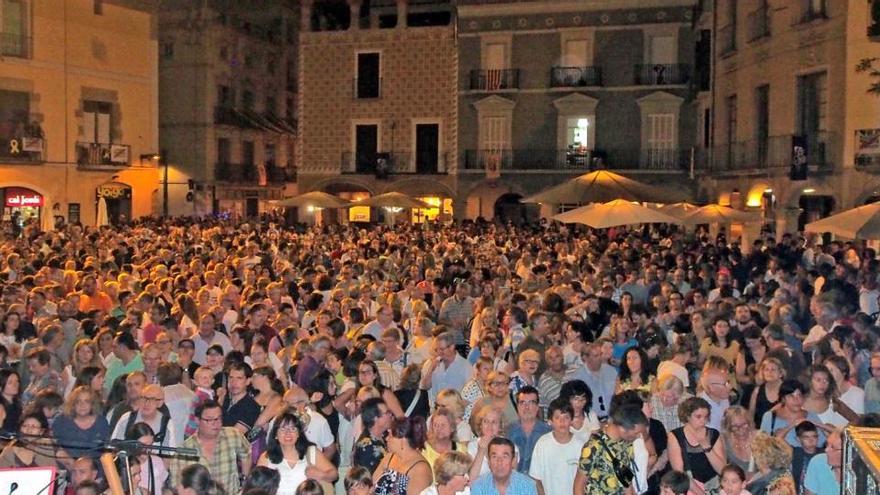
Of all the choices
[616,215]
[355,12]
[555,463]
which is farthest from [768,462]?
[355,12]

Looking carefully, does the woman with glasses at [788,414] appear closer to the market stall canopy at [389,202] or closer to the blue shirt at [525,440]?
the blue shirt at [525,440]

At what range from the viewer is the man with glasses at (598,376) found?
843 centimetres

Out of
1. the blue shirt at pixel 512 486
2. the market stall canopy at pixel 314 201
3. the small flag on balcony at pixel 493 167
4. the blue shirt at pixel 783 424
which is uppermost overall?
the small flag on balcony at pixel 493 167

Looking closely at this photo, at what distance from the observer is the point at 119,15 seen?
3462 cm

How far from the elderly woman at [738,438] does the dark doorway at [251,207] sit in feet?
129

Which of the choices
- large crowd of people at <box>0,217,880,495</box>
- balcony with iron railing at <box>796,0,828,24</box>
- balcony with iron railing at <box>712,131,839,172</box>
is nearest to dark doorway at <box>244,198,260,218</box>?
balcony with iron railing at <box>712,131,839,172</box>

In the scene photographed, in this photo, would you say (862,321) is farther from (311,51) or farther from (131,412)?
(311,51)

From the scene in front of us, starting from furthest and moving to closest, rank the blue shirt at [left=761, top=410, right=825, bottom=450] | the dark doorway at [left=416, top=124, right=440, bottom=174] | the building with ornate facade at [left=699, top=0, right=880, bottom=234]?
the dark doorway at [left=416, top=124, right=440, bottom=174]
the building with ornate facade at [left=699, top=0, right=880, bottom=234]
the blue shirt at [left=761, top=410, right=825, bottom=450]

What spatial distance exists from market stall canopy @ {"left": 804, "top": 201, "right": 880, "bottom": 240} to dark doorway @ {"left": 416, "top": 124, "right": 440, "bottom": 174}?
2526 centimetres

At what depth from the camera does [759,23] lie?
966 inches

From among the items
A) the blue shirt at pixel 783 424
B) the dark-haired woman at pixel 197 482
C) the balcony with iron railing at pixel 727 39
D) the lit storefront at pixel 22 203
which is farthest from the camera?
the lit storefront at pixel 22 203

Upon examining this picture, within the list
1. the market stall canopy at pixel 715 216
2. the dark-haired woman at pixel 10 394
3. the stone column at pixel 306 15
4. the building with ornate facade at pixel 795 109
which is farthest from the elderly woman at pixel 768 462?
the stone column at pixel 306 15

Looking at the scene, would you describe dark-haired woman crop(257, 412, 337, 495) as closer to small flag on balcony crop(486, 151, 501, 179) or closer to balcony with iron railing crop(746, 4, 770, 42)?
balcony with iron railing crop(746, 4, 770, 42)

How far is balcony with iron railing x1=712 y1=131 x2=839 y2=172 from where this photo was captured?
21.8 meters
